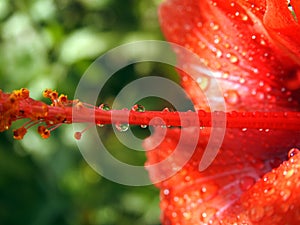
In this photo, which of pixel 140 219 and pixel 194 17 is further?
pixel 140 219

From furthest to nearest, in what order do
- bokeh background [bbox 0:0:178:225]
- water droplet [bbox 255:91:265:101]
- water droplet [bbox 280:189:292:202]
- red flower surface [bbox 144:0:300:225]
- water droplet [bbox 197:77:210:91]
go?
bokeh background [bbox 0:0:178:225]
water droplet [bbox 197:77:210:91]
water droplet [bbox 255:91:265:101]
red flower surface [bbox 144:0:300:225]
water droplet [bbox 280:189:292:202]

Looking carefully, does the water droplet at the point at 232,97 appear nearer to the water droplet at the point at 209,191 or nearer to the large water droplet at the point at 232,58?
the large water droplet at the point at 232,58

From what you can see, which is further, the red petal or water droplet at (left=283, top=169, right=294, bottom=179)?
the red petal

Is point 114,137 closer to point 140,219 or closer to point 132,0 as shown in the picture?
point 140,219

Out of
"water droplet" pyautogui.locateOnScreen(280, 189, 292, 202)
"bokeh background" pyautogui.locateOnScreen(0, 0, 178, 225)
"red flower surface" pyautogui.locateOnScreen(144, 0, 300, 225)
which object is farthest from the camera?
"bokeh background" pyautogui.locateOnScreen(0, 0, 178, 225)

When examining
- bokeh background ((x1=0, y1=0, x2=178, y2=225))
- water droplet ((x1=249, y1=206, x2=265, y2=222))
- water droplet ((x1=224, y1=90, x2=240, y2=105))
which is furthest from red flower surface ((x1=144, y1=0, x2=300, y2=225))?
bokeh background ((x1=0, y1=0, x2=178, y2=225))

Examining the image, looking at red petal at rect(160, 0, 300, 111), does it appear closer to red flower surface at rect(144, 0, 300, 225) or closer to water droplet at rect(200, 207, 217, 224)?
red flower surface at rect(144, 0, 300, 225)

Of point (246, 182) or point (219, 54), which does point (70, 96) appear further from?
point (246, 182)

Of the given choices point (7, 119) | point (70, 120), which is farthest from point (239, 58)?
point (7, 119)

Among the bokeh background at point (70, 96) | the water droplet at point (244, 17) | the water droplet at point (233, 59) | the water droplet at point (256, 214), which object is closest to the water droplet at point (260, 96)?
the water droplet at point (233, 59)

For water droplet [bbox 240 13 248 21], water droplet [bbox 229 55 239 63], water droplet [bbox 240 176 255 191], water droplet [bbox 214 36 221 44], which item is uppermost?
water droplet [bbox 214 36 221 44]
